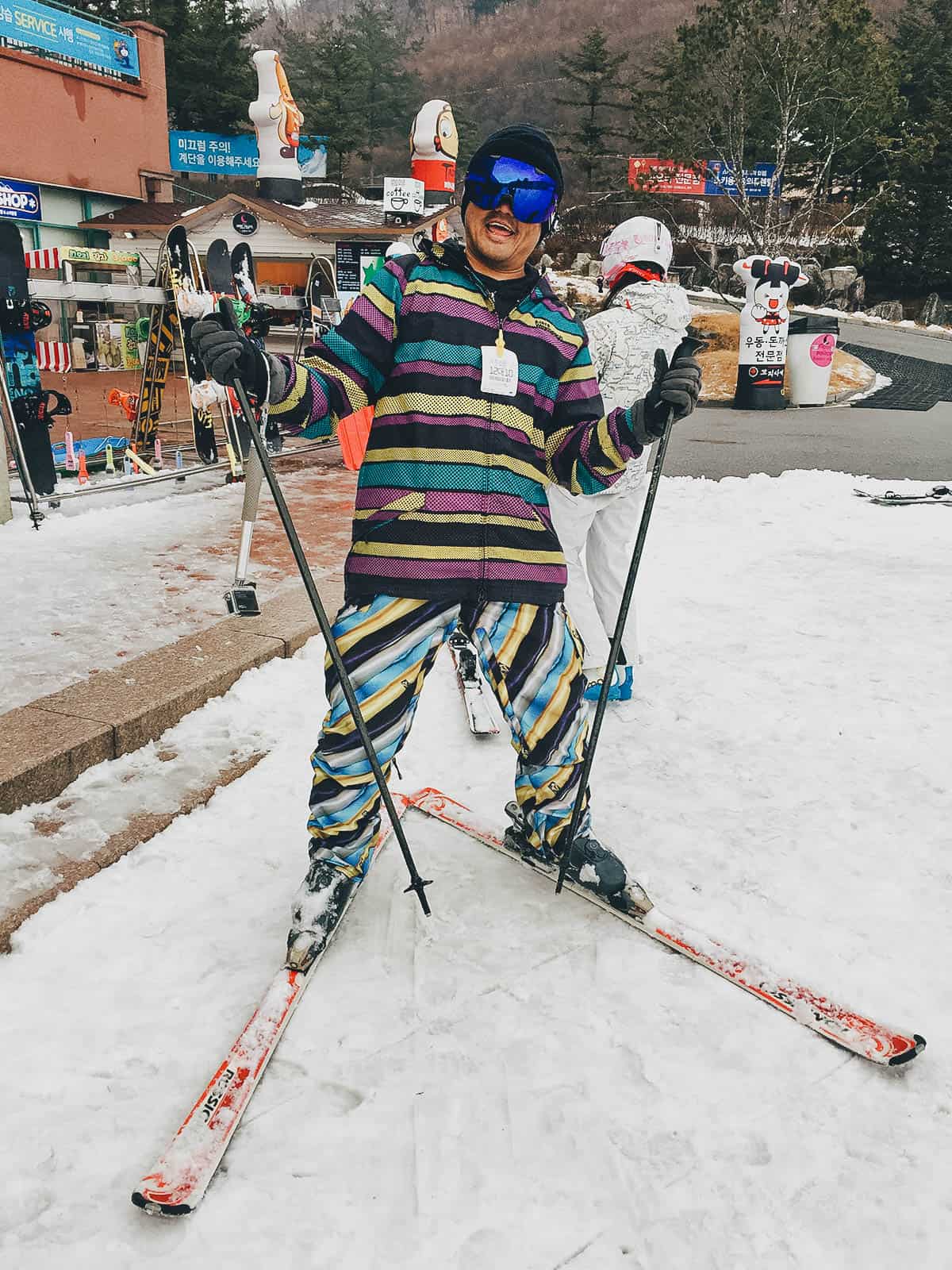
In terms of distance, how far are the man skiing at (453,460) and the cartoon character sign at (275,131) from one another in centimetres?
2063

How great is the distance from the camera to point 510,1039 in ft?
6.53

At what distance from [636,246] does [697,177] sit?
3535 cm

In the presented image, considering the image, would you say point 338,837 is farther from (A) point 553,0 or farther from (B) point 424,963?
(A) point 553,0

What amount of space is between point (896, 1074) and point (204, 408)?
786 cm

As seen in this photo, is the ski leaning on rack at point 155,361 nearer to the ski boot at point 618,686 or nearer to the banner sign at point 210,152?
the ski boot at point 618,686

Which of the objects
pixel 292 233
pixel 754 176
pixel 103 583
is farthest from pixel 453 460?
pixel 754 176

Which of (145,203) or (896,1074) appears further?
(145,203)

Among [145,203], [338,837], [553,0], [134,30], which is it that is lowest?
[338,837]

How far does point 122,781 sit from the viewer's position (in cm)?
298

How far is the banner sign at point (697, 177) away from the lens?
31769 mm

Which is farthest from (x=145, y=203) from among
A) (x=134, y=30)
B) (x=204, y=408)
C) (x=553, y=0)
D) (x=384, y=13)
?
(x=553, y=0)

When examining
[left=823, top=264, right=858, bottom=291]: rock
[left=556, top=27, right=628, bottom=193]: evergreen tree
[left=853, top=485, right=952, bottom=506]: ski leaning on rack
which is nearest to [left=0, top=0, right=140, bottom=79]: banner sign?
[left=853, top=485, right=952, bottom=506]: ski leaning on rack

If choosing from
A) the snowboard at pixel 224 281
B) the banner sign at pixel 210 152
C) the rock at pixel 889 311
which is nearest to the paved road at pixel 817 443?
the snowboard at pixel 224 281

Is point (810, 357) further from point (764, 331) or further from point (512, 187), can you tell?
point (512, 187)
